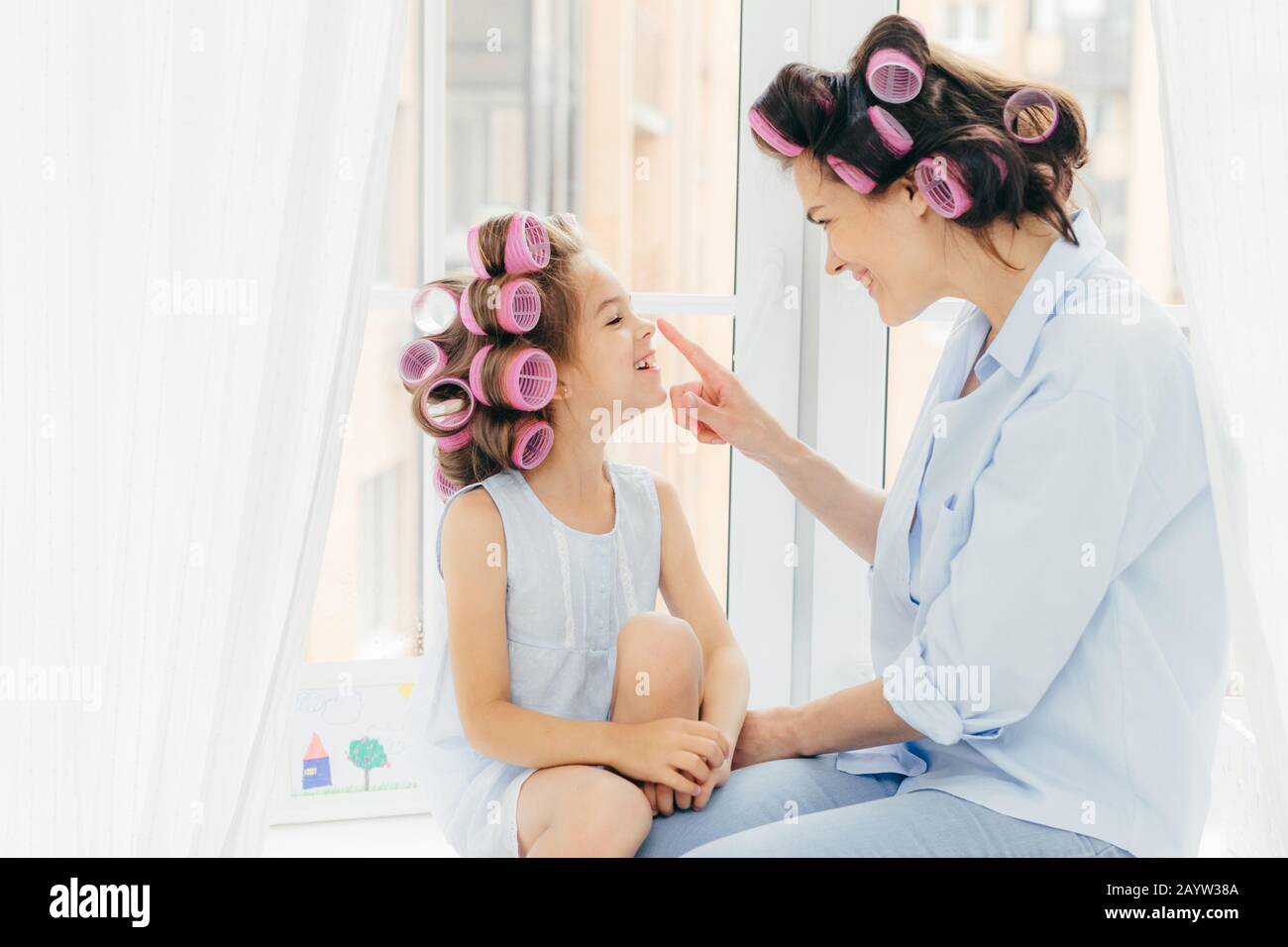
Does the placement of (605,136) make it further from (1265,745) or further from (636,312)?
(1265,745)

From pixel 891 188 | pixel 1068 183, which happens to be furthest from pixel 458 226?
pixel 1068 183

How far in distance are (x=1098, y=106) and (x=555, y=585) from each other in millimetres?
1038

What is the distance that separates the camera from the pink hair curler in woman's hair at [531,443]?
1.31 metres

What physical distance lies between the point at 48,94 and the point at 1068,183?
40.0 inches

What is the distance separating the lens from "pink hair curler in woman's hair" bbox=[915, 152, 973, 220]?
3.74ft

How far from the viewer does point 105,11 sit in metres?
1.08

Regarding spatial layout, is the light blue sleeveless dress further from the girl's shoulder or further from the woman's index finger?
the woman's index finger

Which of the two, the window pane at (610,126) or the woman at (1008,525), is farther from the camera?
the window pane at (610,126)

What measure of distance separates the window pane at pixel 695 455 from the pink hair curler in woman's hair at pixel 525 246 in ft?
1.15

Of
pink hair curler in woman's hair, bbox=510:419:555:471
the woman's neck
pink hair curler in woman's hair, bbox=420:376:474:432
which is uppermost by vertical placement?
the woman's neck

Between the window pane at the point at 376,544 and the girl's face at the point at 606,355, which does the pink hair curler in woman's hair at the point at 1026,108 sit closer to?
the girl's face at the point at 606,355

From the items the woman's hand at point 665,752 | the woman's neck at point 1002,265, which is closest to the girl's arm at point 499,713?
the woman's hand at point 665,752

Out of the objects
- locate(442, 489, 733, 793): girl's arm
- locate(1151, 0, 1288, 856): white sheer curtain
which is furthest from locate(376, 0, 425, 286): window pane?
locate(1151, 0, 1288, 856): white sheer curtain

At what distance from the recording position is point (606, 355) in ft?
4.36
